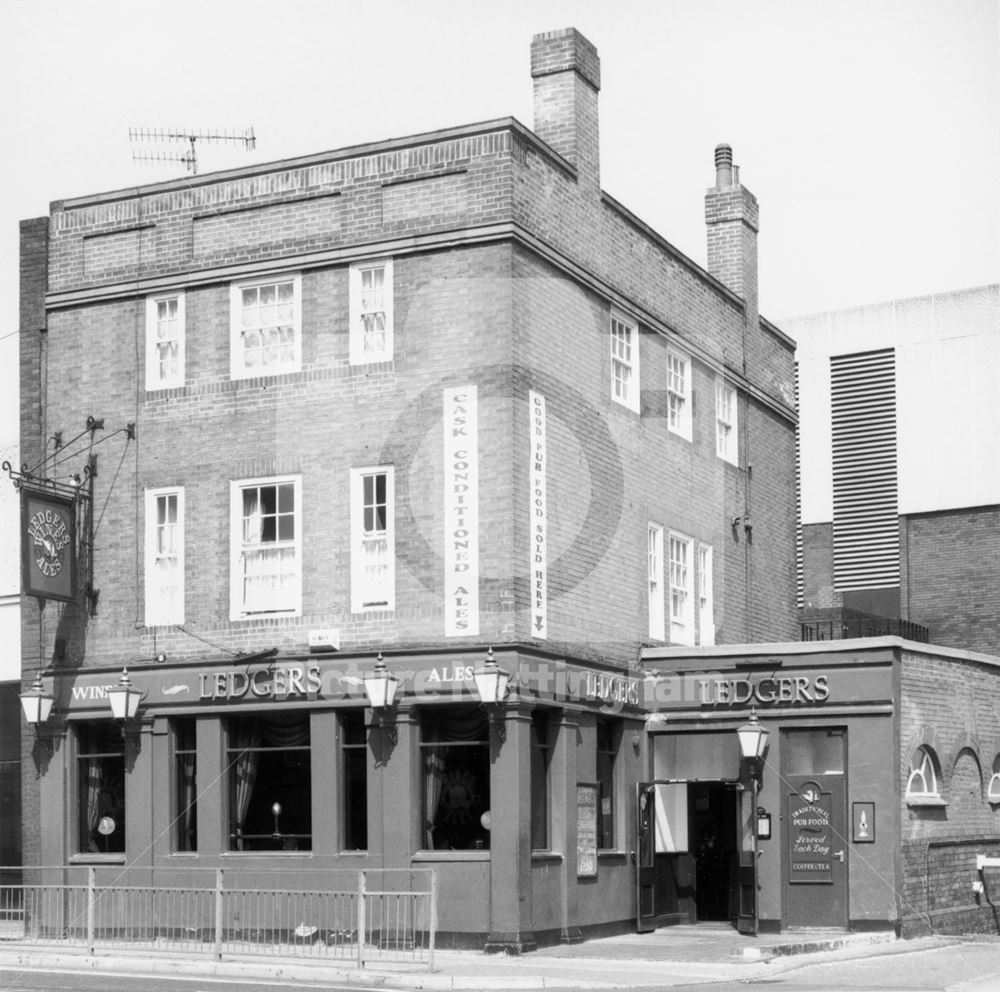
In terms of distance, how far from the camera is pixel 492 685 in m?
22.6

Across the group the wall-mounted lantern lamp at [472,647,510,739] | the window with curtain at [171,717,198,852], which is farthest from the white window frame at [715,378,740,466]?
the window with curtain at [171,717,198,852]

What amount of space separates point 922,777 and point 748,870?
118 inches

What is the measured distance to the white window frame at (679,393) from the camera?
A: 1128 inches

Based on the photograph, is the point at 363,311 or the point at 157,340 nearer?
the point at 363,311

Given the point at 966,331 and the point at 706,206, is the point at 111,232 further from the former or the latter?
the point at 966,331

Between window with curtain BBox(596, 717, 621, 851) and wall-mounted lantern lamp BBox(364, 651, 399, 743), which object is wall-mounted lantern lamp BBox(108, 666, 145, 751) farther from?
window with curtain BBox(596, 717, 621, 851)

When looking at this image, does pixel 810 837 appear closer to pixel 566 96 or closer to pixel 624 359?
pixel 624 359

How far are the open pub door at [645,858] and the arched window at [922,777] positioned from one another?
3.80 m

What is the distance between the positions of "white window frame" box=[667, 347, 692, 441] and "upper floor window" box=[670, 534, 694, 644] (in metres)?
1.80

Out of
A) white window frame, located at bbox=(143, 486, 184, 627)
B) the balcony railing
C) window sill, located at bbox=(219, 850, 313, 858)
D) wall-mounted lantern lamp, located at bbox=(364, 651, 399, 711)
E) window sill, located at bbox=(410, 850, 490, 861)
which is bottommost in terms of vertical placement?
window sill, located at bbox=(219, 850, 313, 858)

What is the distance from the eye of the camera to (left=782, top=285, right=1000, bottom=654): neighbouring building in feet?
129

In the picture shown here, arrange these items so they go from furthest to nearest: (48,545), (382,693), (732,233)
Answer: (732,233)
(48,545)
(382,693)

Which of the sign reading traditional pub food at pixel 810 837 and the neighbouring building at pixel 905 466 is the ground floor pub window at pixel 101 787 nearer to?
the sign reading traditional pub food at pixel 810 837

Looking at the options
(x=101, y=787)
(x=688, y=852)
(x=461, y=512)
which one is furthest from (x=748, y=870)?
(x=101, y=787)
